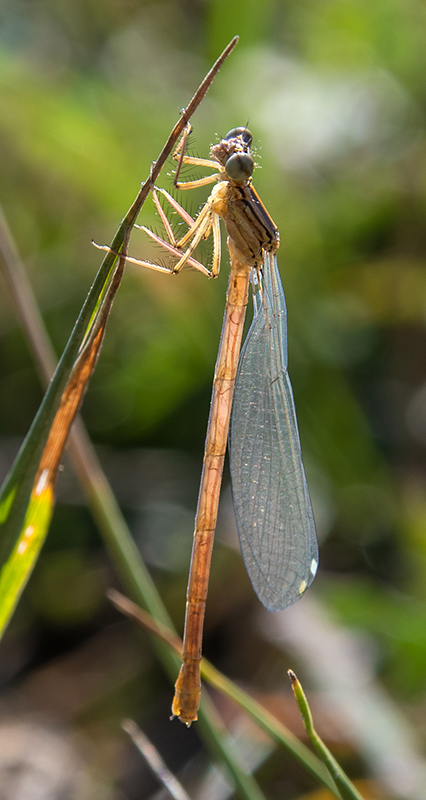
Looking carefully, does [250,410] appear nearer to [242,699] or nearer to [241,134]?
[241,134]

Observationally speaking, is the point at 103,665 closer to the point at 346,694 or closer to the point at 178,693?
the point at 346,694

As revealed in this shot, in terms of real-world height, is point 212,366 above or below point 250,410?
above

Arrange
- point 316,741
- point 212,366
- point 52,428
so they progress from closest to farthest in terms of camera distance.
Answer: point 316,741 → point 52,428 → point 212,366

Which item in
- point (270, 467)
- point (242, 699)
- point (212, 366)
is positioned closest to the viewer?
point (242, 699)

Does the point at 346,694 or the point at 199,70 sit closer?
the point at 346,694

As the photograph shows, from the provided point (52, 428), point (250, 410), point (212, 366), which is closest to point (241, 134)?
point (250, 410)

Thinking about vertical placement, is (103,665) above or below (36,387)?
below

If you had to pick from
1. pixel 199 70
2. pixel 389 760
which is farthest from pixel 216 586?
pixel 199 70

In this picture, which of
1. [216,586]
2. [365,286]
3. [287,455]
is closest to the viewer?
[287,455]
